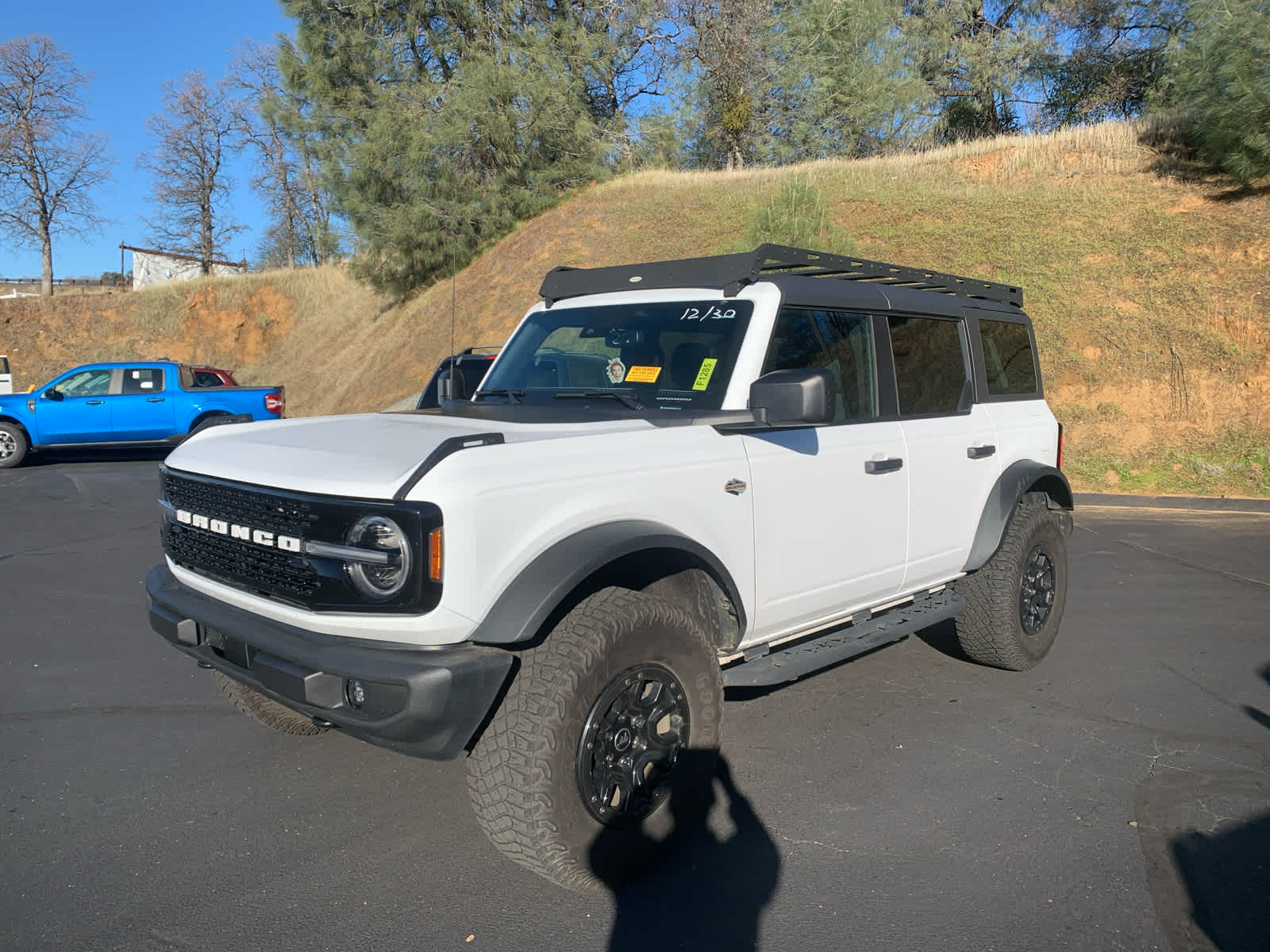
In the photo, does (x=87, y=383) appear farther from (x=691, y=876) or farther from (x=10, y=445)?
(x=691, y=876)

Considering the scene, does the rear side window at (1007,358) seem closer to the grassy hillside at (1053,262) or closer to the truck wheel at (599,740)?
the truck wheel at (599,740)

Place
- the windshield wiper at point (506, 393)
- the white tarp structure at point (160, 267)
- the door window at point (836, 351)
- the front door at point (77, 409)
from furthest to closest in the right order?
1. the white tarp structure at point (160, 267)
2. the front door at point (77, 409)
3. the windshield wiper at point (506, 393)
4. the door window at point (836, 351)

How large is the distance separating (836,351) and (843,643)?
133 centimetres

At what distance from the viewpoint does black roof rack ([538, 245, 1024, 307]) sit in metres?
4.12

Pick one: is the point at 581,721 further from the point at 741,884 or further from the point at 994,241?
the point at 994,241

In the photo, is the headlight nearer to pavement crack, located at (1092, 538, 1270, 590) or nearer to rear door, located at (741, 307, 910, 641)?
rear door, located at (741, 307, 910, 641)

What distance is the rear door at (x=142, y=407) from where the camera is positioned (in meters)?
16.8

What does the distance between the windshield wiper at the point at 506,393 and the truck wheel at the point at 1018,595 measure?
2.65 meters

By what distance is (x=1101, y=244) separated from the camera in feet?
57.3

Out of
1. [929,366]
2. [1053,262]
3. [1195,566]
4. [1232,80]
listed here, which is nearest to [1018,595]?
[929,366]

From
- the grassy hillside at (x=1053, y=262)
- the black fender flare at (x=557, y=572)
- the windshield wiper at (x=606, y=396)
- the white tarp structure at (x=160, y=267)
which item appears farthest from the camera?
the white tarp structure at (x=160, y=267)

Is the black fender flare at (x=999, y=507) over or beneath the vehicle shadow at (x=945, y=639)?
over

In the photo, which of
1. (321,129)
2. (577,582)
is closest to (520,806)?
(577,582)

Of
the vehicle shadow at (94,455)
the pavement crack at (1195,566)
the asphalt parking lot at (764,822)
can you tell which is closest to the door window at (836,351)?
the asphalt parking lot at (764,822)
